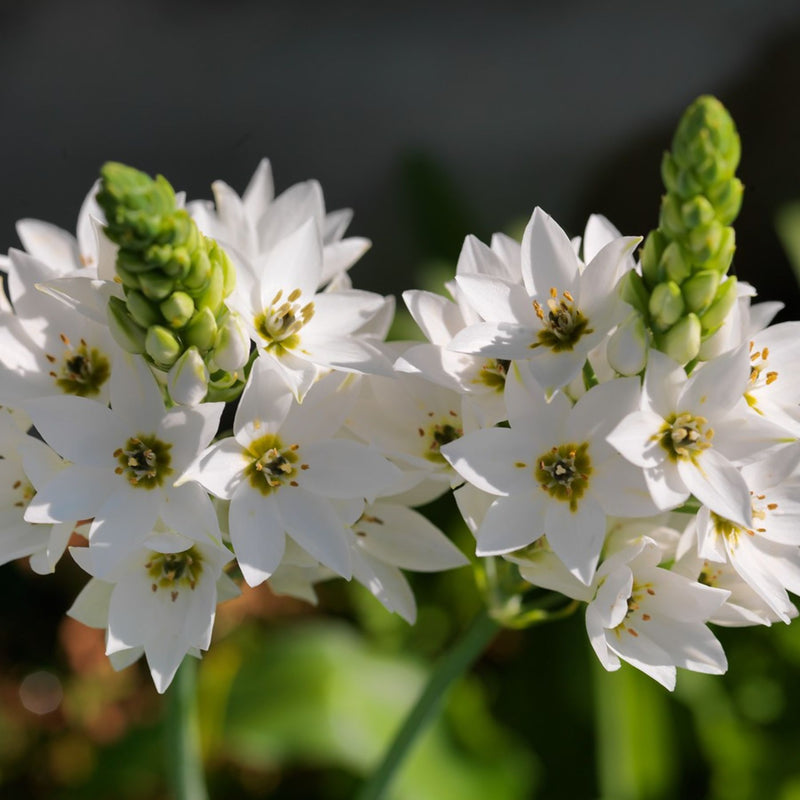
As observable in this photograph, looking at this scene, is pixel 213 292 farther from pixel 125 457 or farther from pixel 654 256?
pixel 654 256

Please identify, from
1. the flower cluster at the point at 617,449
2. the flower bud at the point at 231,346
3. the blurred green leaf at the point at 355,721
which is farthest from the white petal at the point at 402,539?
the blurred green leaf at the point at 355,721

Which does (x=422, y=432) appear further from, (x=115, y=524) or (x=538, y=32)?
(x=538, y=32)

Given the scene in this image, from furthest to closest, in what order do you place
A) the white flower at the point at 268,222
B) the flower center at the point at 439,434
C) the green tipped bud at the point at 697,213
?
the white flower at the point at 268,222
the flower center at the point at 439,434
the green tipped bud at the point at 697,213

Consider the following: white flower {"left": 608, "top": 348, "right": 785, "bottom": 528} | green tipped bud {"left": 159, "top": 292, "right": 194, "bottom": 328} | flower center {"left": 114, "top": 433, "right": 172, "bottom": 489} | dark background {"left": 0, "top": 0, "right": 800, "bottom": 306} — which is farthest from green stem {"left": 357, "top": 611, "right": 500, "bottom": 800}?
dark background {"left": 0, "top": 0, "right": 800, "bottom": 306}

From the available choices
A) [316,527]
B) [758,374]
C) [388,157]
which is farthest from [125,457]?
[388,157]

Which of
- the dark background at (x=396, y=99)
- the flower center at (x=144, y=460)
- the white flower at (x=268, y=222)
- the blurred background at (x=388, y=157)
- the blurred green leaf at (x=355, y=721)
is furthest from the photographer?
the dark background at (x=396, y=99)

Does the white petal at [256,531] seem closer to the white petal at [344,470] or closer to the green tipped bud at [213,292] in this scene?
the white petal at [344,470]
